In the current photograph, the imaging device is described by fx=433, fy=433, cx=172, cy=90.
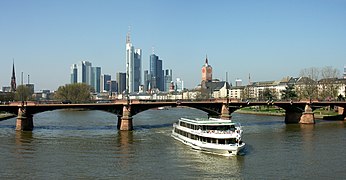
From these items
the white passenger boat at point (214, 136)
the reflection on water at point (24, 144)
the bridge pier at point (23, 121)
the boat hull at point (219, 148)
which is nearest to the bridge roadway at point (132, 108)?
the bridge pier at point (23, 121)

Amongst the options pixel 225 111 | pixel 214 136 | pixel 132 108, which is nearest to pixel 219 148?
pixel 214 136

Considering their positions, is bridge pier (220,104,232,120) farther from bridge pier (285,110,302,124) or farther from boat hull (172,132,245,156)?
boat hull (172,132,245,156)

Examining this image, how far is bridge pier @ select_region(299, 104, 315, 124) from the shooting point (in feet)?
337

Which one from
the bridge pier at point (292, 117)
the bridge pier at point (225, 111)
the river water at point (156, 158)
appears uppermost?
the bridge pier at point (225, 111)

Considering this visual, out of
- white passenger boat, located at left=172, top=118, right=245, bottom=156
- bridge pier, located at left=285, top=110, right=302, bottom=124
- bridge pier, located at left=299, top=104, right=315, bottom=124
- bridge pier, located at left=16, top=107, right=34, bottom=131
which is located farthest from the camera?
bridge pier, located at left=285, top=110, right=302, bottom=124

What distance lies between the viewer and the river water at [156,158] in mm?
42781

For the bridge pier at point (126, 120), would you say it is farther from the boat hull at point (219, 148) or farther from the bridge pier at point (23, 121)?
the boat hull at point (219, 148)

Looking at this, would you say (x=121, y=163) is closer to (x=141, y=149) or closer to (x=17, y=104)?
(x=141, y=149)

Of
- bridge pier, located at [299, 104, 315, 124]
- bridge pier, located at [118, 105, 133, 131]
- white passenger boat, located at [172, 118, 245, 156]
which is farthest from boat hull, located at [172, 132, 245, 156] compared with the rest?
bridge pier, located at [299, 104, 315, 124]

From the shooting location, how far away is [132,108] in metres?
86.1

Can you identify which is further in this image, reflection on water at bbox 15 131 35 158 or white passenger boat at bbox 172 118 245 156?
reflection on water at bbox 15 131 35 158

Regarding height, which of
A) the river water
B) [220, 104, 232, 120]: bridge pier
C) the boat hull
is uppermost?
[220, 104, 232, 120]: bridge pier

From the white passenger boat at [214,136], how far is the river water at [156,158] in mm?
1257

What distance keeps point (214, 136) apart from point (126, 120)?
30816mm
